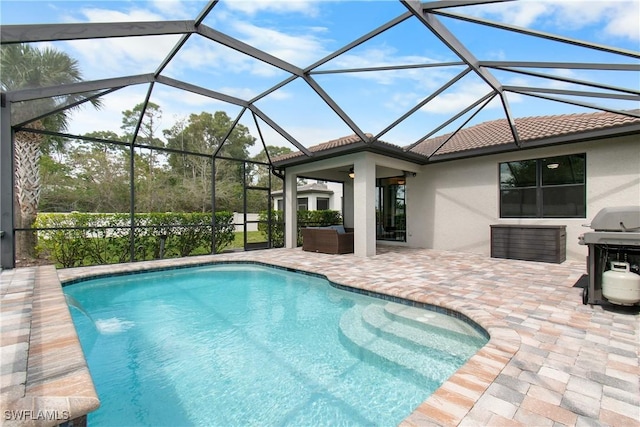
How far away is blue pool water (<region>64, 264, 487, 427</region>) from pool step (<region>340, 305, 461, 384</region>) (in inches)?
0.6

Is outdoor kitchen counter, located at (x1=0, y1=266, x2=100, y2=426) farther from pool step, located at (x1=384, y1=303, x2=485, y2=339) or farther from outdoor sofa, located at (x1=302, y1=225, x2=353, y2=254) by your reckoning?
outdoor sofa, located at (x1=302, y1=225, x2=353, y2=254)

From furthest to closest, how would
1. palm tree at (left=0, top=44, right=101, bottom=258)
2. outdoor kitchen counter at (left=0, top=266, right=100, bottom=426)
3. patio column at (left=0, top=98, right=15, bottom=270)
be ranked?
palm tree at (left=0, top=44, right=101, bottom=258) → patio column at (left=0, top=98, right=15, bottom=270) → outdoor kitchen counter at (left=0, top=266, right=100, bottom=426)

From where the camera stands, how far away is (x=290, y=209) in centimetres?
1218

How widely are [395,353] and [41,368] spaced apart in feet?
11.5

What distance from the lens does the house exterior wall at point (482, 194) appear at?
299 inches

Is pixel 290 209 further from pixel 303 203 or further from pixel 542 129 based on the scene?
pixel 303 203

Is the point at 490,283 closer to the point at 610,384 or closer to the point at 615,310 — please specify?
the point at 615,310

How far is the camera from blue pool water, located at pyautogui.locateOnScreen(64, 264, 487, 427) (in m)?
2.80

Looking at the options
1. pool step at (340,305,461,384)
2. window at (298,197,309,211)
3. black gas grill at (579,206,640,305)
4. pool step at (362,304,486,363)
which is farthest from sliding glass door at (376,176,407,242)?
window at (298,197,309,211)

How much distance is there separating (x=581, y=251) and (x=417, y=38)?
293 inches

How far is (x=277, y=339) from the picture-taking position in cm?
431

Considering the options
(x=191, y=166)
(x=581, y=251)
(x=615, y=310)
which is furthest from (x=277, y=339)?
(x=191, y=166)

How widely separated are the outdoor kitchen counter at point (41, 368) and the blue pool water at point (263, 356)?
2.26 feet

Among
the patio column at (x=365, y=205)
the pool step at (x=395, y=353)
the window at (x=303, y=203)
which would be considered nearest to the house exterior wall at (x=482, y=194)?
the patio column at (x=365, y=205)
